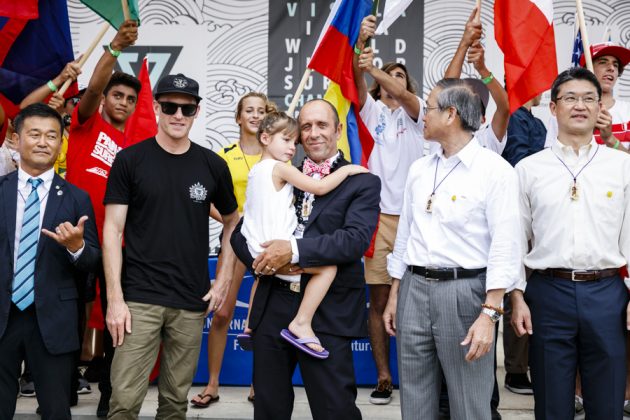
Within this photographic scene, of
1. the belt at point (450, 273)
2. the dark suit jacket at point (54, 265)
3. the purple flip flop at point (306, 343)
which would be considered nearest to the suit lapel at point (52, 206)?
the dark suit jacket at point (54, 265)

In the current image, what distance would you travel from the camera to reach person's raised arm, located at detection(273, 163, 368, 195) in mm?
3980

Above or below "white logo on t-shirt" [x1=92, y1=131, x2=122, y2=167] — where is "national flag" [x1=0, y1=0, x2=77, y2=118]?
above

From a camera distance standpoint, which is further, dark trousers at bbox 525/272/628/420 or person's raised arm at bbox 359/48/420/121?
person's raised arm at bbox 359/48/420/121

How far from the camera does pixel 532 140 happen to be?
17.6 ft

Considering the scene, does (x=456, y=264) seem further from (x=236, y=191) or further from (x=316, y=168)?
(x=236, y=191)

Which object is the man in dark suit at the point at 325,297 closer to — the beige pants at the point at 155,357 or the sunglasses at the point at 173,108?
the beige pants at the point at 155,357

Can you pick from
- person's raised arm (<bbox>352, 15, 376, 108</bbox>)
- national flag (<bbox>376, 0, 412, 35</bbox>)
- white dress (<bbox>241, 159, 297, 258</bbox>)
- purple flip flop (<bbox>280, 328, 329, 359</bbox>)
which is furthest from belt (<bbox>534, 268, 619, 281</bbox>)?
national flag (<bbox>376, 0, 412, 35</bbox>)

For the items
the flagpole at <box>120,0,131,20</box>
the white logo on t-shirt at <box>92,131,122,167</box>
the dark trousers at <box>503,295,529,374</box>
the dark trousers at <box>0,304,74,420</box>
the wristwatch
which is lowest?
the dark trousers at <box>503,295,529,374</box>

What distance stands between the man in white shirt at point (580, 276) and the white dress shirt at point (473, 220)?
0.31 metres

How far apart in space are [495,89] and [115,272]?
8.94ft

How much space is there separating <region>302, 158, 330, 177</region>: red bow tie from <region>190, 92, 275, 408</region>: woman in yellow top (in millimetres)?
1169

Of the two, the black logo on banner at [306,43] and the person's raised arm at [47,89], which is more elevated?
the black logo on banner at [306,43]

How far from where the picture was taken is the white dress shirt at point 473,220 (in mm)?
3707

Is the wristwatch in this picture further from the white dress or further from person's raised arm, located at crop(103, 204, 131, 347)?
person's raised arm, located at crop(103, 204, 131, 347)
